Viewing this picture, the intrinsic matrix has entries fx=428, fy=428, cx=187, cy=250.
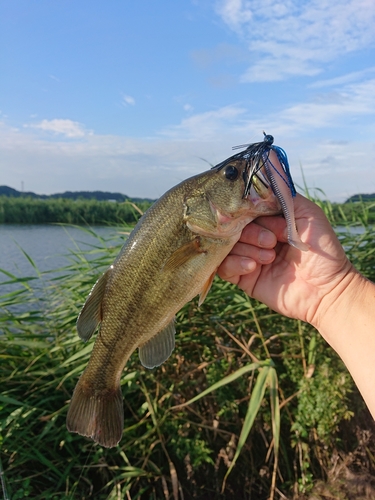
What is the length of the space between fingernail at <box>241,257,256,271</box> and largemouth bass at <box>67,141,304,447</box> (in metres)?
0.27

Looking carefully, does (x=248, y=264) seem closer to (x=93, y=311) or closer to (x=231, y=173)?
(x=231, y=173)

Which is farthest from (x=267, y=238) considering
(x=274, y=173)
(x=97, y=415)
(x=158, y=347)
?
(x=97, y=415)

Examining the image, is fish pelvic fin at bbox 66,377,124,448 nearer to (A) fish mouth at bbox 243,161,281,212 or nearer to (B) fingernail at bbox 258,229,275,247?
(B) fingernail at bbox 258,229,275,247

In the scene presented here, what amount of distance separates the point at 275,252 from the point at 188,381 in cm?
172

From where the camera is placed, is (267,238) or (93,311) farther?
(267,238)

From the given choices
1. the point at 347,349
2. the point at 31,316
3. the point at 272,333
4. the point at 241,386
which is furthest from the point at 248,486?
the point at 31,316

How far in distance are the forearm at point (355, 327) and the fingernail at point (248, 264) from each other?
0.48 meters

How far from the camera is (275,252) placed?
2.64 metres

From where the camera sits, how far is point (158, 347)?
2.27 m

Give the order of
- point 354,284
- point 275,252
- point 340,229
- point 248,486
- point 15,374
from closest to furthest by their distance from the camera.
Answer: point 354,284 < point 275,252 < point 248,486 < point 15,374 < point 340,229

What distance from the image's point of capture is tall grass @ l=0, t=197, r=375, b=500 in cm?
345

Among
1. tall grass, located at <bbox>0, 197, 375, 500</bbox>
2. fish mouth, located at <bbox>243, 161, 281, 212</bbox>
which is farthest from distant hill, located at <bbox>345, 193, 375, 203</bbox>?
fish mouth, located at <bbox>243, 161, 281, 212</bbox>

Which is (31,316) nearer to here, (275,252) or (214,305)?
(214,305)

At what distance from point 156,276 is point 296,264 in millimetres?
916
